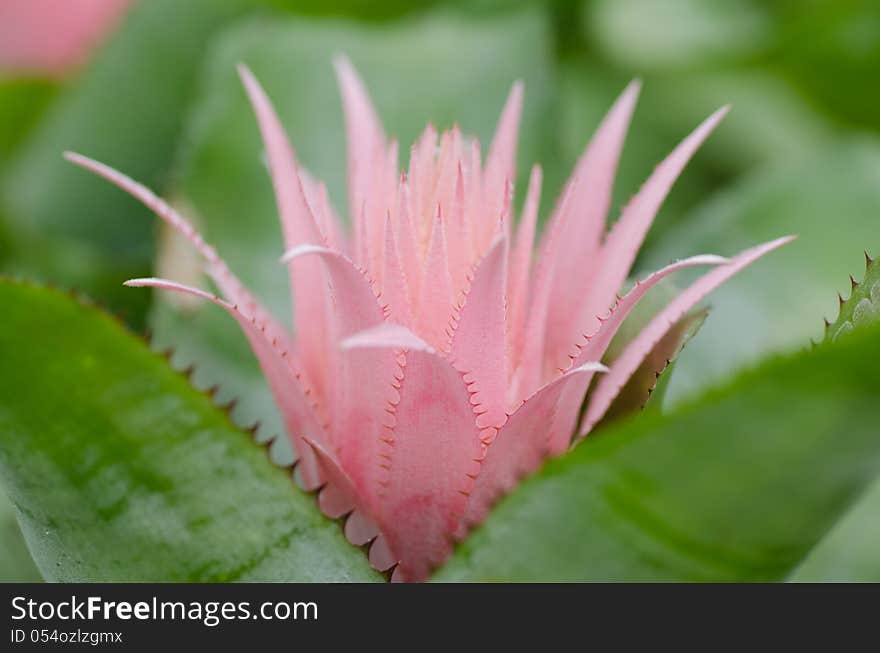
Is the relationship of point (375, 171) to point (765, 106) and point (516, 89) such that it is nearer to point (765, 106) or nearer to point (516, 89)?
point (516, 89)

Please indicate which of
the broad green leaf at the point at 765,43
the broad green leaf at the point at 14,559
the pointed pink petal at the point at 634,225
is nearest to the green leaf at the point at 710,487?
the pointed pink petal at the point at 634,225

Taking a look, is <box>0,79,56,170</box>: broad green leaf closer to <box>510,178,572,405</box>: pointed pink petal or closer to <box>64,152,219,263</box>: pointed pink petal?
<box>64,152,219,263</box>: pointed pink petal

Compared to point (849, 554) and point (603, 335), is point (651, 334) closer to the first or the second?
point (603, 335)

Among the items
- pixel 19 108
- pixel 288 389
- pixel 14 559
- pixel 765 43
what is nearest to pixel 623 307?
pixel 288 389

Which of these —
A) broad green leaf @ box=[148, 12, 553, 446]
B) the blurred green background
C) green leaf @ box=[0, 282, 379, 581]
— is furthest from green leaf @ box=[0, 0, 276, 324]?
green leaf @ box=[0, 282, 379, 581]

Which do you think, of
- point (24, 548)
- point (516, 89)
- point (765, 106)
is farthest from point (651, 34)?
point (24, 548)

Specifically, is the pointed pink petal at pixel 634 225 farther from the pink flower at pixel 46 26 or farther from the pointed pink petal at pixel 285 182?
the pink flower at pixel 46 26
